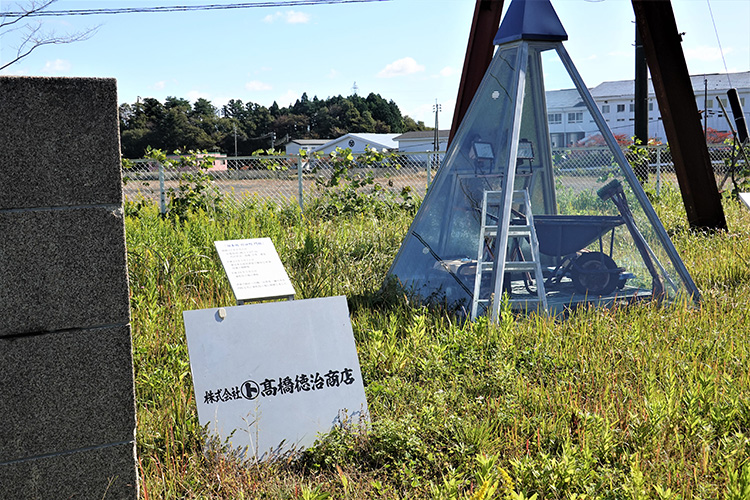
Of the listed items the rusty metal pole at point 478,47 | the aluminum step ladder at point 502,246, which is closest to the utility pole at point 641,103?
the rusty metal pole at point 478,47

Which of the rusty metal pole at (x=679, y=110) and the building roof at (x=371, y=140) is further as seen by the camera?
the building roof at (x=371, y=140)

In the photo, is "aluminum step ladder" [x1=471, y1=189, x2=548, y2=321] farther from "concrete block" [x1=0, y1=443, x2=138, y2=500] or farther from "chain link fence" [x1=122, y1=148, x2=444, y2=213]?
"chain link fence" [x1=122, y1=148, x2=444, y2=213]

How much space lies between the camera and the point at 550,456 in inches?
113

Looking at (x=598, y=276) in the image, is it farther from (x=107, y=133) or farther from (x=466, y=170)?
(x=107, y=133)

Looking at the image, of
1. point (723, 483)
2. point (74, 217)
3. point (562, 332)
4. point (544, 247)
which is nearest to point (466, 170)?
point (544, 247)

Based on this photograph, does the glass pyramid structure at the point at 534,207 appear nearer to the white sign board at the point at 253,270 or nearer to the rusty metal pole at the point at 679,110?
the white sign board at the point at 253,270

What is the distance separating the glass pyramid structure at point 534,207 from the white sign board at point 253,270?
1699 mm

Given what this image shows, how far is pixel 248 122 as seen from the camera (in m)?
90.8

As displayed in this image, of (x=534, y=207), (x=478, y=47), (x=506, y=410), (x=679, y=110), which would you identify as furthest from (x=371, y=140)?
(x=506, y=410)

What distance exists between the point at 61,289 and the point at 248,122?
91.7 metres

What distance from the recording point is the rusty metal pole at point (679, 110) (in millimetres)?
7711

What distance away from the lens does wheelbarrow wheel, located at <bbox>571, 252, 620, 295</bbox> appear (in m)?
5.12

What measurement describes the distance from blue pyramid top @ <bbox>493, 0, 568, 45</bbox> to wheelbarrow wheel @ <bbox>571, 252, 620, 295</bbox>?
1.75m

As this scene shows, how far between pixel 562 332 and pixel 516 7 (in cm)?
260
